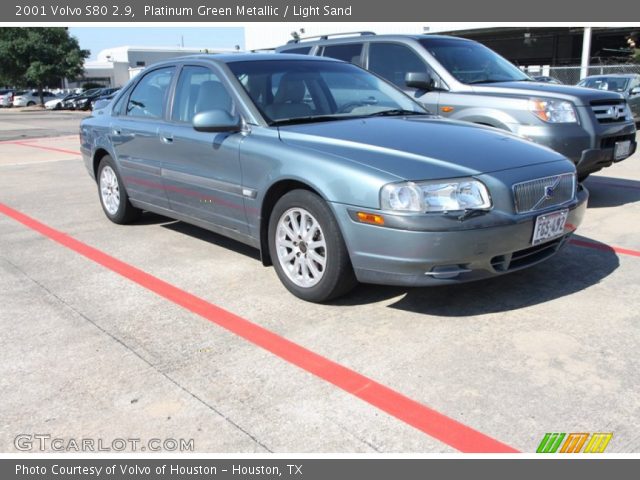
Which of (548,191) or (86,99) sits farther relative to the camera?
(86,99)

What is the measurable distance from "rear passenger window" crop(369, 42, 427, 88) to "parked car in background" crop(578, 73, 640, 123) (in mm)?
10487

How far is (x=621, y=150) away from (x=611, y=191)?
3.61 feet

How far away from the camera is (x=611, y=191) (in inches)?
300

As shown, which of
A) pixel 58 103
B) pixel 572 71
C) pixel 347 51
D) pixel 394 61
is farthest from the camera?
pixel 58 103

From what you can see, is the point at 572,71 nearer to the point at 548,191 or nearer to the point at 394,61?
the point at 394,61

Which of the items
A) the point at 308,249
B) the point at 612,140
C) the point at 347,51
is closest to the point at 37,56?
the point at 347,51

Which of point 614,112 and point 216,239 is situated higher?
point 614,112

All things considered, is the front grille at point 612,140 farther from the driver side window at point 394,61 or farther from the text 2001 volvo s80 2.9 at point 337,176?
the text 2001 volvo s80 2.9 at point 337,176

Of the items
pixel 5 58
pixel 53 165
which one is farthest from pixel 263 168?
pixel 5 58

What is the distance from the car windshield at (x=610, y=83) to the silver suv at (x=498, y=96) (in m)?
10.4

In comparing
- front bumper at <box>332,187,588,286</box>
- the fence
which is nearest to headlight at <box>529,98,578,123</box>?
front bumper at <box>332,187,588,286</box>

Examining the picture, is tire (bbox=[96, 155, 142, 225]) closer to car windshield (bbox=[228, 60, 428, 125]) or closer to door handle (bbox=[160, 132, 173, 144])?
door handle (bbox=[160, 132, 173, 144])

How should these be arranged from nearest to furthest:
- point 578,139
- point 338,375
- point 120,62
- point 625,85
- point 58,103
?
point 338,375, point 578,139, point 625,85, point 58,103, point 120,62

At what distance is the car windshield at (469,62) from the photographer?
7020 mm
